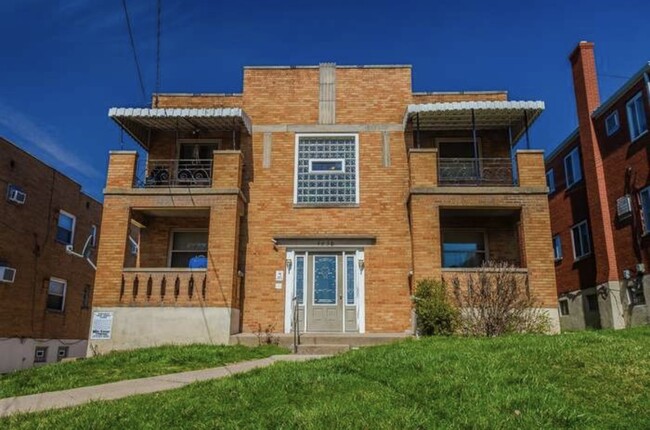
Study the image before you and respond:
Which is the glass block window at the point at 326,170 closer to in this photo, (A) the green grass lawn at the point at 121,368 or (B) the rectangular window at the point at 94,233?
(A) the green grass lawn at the point at 121,368

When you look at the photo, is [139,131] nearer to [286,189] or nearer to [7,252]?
[286,189]

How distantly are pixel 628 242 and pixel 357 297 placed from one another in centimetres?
950

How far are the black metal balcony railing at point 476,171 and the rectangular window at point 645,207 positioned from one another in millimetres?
4814

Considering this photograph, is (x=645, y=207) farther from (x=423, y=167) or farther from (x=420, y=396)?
(x=420, y=396)

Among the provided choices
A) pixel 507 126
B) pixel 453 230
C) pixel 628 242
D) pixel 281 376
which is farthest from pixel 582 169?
pixel 281 376

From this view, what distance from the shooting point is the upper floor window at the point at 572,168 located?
67.5 ft

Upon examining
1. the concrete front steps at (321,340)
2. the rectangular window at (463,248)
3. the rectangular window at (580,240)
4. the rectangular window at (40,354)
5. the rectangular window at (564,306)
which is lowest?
the rectangular window at (40,354)

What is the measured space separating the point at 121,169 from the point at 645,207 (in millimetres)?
15432

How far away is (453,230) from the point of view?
1496 cm

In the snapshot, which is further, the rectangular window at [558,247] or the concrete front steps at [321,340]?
the rectangular window at [558,247]

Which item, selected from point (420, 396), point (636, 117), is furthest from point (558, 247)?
point (420, 396)

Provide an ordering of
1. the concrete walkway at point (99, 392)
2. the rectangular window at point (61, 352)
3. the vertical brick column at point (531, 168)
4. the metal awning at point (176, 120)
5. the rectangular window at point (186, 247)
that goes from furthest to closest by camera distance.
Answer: the rectangular window at point (61, 352), the rectangular window at point (186, 247), the metal awning at point (176, 120), the vertical brick column at point (531, 168), the concrete walkway at point (99, 392)

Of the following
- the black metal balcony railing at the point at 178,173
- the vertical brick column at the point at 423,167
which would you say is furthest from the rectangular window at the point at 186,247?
the vertical brick column at the point at 423,167

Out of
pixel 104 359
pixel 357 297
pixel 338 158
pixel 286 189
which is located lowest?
pixel 104 359
